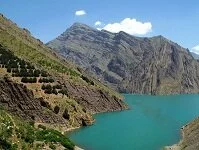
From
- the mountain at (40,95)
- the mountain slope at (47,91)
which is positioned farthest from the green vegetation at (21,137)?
the mountain slope at (47,91)

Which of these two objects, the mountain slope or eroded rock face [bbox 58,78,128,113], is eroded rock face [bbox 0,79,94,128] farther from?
eroded rock face [bbox 58,78,128,113]

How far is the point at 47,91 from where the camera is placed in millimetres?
103188

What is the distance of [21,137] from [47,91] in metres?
54.8

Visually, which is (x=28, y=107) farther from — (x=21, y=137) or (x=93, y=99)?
(x=21, y=137)

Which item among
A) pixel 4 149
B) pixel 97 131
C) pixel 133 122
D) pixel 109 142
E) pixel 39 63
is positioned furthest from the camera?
pixel 39 63

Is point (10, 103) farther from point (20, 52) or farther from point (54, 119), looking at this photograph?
point (20, 52)

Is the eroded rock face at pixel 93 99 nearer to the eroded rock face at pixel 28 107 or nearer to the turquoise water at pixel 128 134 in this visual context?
the turquoise water at pixel 128 134

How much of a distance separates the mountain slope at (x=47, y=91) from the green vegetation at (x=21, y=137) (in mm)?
39316

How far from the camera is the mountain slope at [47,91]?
9756cm

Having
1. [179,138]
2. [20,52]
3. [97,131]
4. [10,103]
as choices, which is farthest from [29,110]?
[20,52]

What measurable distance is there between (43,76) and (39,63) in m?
22.0

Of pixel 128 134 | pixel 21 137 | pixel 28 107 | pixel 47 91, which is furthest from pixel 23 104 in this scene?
pixel 21 137

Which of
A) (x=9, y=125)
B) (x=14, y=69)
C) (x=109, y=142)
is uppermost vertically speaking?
(x=14, y=69)

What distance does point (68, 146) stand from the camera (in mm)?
52938
